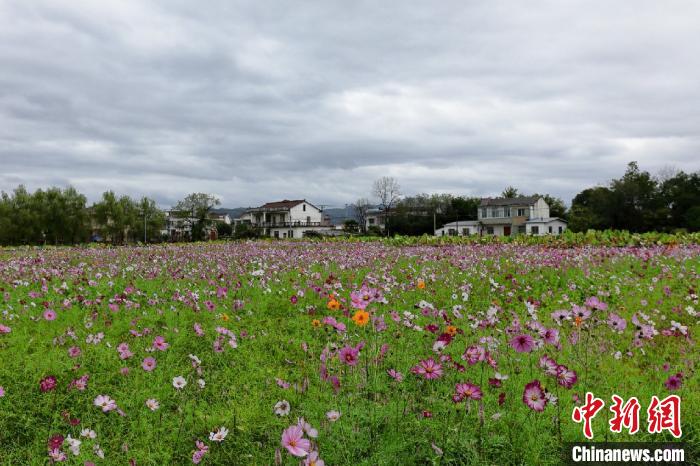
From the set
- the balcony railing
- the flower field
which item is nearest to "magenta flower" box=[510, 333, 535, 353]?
the flower field

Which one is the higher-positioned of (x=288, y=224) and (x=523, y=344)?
(x=288, y=224)

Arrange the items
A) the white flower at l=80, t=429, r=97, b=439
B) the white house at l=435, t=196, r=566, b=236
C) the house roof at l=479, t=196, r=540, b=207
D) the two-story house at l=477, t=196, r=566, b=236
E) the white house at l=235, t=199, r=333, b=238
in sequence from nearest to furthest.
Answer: the white flower at l=80, t=429, r=97, b=439 < the two-story house at l=477, t=196, r=566, b=236 < the white house at l=435, t=196, r=566, b=236 < the house roof at l=479, t=196, r=540, b=207 < the white house at l=235, t=199, r=333, b=238

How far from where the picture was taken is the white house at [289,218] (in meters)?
91.4

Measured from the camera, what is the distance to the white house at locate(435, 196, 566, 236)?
251ft

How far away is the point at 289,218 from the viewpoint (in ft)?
303

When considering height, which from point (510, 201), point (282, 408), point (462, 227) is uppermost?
point (510, 201)

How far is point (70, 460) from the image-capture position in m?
3.64

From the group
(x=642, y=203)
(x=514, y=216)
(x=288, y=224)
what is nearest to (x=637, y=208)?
(x=642, y=203)

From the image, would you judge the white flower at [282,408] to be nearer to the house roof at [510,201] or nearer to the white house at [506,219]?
the white house at [506,219]

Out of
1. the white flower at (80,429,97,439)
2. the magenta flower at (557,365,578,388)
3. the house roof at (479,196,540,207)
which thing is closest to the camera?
the magenta flower at (557,365,578,388)

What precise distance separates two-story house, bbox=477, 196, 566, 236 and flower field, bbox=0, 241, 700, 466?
232 ft

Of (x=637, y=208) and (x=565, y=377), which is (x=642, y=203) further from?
(x=565, y=377)

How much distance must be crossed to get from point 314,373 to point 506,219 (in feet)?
254

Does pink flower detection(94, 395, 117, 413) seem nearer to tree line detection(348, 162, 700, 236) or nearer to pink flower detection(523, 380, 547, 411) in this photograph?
pink flower detection(523, 380, 547, 411)
